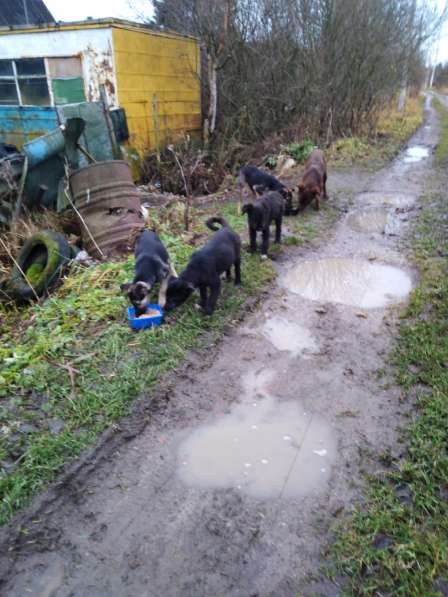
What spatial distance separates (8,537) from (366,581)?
2.04m

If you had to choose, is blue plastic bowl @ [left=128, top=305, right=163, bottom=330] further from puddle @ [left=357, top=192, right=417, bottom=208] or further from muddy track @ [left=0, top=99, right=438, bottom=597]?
puddle @ [left=357, top=192, right=417, bottom=208]

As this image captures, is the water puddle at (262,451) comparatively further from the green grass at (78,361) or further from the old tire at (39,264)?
the old tire at (39,264)

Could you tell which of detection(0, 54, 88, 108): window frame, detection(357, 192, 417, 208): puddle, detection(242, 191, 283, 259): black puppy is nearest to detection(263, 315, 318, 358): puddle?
detection(242, 191, 283, 259): black puppy

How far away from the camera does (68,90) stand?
11414 mm

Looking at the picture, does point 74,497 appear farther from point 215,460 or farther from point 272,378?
point 272,378

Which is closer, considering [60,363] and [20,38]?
[60,363]

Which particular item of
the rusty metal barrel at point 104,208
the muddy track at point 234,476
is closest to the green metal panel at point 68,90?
the rusty metal barrel at point 104,208

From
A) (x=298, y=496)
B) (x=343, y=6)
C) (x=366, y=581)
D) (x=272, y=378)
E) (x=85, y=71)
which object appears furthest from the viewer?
(x=343, y=6)


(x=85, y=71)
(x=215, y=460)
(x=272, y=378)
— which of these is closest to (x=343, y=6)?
(x=85, y=71)

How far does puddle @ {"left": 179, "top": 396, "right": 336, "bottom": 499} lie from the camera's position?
2.85m

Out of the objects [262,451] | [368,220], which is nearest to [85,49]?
[368,220]

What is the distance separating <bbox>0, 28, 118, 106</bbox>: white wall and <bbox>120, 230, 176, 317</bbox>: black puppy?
7.61 metres

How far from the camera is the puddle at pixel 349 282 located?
5.26m

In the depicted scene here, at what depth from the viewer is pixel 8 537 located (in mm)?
2477
